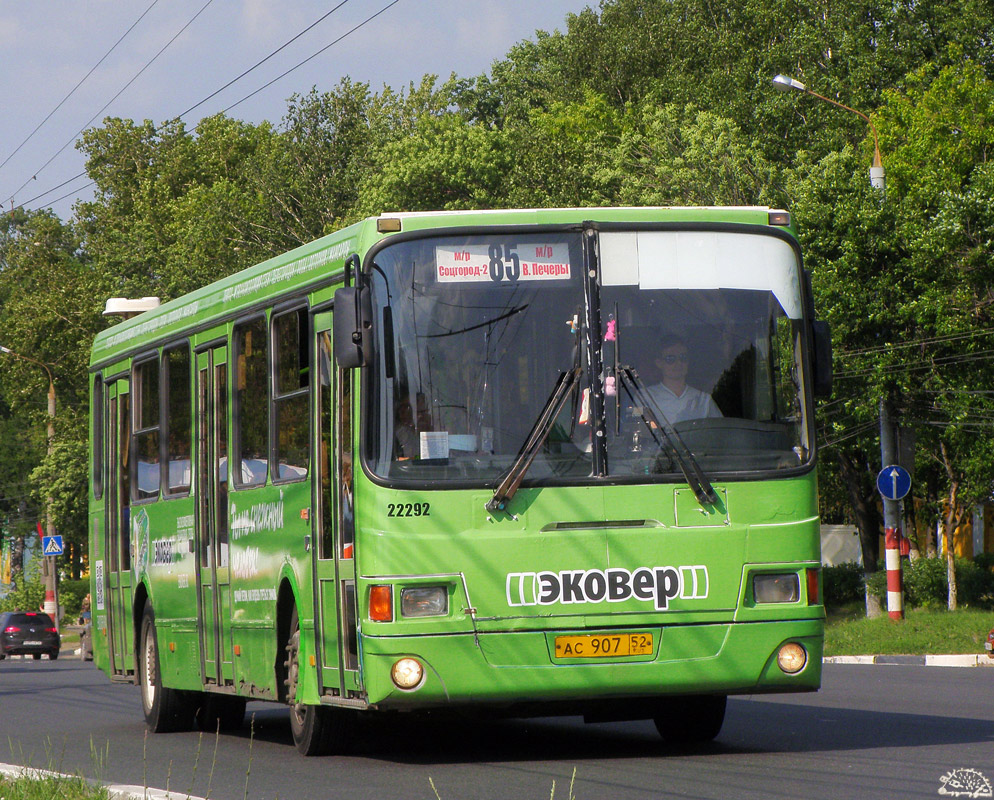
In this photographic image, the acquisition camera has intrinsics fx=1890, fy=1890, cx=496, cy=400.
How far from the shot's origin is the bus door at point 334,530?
1043 cm

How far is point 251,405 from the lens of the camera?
12516 mm

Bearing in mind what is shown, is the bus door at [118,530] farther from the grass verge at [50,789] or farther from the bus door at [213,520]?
the grass verge at [50,789]

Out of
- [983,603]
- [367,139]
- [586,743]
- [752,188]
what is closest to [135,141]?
[367,139]

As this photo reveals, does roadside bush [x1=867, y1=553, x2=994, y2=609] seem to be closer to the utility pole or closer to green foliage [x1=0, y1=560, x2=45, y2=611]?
the utility pole

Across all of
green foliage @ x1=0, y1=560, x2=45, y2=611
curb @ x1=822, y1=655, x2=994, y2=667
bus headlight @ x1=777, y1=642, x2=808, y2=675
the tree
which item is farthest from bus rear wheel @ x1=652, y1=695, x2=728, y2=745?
green foliage @ x1=0, y1=560, x2=45, y2=611

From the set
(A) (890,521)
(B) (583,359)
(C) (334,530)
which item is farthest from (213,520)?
(A) (890,521)

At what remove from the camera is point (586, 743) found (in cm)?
1223

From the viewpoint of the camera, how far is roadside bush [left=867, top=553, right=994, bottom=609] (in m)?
35.3

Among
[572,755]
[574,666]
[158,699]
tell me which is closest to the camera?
[574,666]

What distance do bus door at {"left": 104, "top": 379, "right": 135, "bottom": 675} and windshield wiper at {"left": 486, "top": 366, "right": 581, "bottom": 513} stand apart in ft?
21.4

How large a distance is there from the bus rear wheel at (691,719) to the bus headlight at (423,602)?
202cm

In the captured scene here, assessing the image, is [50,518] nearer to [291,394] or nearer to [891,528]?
[891,528]

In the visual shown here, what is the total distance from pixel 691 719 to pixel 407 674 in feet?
8.59

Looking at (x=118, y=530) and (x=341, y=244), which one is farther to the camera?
(x=118, y=530)
